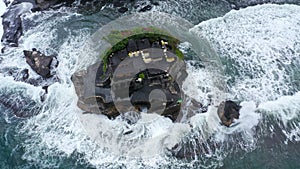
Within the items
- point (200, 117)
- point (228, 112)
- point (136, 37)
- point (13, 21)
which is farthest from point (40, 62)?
point (228, 112)

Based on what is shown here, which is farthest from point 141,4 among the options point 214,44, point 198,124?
point 198,124

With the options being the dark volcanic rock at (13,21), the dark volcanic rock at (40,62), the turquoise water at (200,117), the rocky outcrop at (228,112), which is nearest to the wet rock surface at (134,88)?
the turquoise water at (200,117)

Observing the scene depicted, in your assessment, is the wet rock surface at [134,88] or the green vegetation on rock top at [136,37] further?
the green vegetation on rock top at [136,37]

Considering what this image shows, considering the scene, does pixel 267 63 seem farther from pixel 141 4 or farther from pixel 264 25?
pixel 141 4

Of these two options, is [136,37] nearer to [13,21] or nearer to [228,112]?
[228,112]

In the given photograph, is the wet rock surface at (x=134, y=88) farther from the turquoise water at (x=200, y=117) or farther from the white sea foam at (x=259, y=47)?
the white sea foam at (x=259, y=47)

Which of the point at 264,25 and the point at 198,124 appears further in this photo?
the point at 264,25

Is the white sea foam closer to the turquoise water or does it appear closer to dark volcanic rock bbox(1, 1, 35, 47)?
the turquoise water
